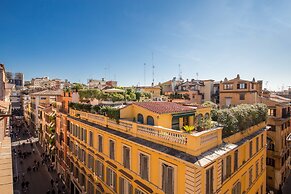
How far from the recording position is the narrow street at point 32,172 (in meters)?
29.5

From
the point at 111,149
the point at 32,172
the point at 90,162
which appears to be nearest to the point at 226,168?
the point at 111,149

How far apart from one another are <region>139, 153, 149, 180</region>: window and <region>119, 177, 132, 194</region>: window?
85.1 inches

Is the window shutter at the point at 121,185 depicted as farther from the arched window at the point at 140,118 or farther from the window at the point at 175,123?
the window at the point at 175,123

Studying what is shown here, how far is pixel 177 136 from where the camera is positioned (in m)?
11.8

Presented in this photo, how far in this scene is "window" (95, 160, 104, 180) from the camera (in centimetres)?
1881

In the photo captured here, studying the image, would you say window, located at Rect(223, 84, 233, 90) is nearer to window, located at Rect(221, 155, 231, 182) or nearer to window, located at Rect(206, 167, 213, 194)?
window, located at Rect(221, 155, 231, 182)

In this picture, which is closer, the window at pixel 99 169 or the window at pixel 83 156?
the window at pixel 99 169


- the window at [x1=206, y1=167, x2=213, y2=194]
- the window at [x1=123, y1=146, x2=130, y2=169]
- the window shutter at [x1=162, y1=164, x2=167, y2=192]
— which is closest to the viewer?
the window at [x1=206, y1=167, x2=213, y2=194]

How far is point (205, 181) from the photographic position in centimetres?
1095

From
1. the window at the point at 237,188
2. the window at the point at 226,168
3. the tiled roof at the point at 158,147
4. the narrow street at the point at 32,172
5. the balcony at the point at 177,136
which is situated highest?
the balcony at the point at 177,136

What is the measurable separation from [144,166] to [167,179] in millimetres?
2213

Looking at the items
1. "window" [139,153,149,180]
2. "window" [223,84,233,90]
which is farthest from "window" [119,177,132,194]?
"window" [223,84,233,90]

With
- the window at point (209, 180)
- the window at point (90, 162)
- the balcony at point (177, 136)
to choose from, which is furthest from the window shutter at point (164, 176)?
the window at point (90, 162)

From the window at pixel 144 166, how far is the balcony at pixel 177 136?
4.09 feet
